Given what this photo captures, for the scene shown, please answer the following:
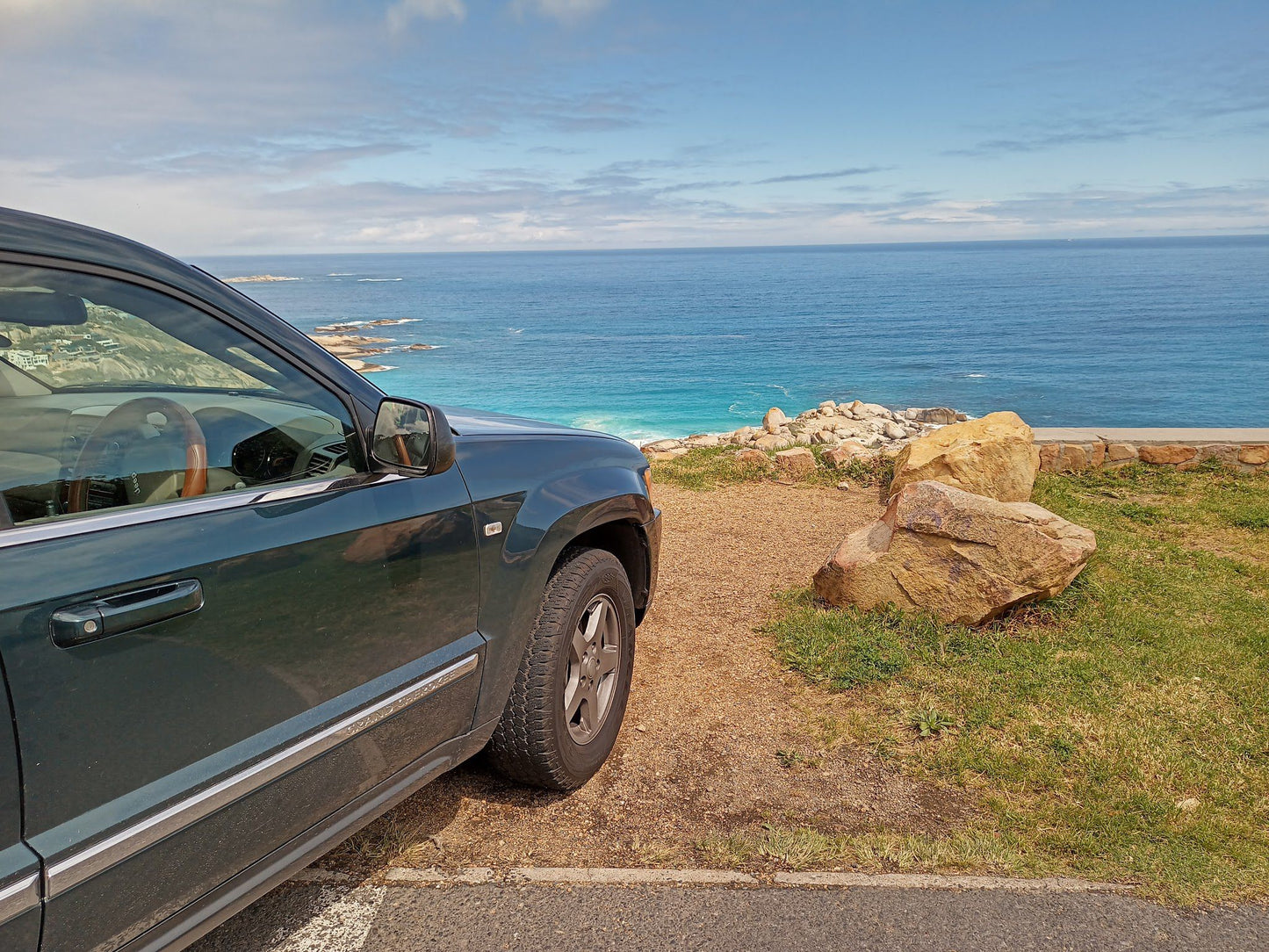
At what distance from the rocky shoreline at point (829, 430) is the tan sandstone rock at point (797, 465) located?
623 mm

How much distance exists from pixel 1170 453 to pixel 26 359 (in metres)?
9.62

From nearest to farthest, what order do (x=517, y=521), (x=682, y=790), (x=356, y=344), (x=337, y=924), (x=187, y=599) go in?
(x=187, y=599)
(x=337, y=924)
(x=517, y=521)
(x=682, y=790)
(x=356, y=344)

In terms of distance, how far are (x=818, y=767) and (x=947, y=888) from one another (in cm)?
83

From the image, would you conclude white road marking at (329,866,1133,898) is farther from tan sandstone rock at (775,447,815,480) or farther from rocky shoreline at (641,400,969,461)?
rocky shoreline at (641,400,969,461)

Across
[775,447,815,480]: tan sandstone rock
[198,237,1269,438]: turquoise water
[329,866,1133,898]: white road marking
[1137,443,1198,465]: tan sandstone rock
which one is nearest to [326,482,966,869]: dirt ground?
[329,866,1133,898]: white road marking

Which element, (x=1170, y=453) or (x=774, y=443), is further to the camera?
(x=774, y=443)

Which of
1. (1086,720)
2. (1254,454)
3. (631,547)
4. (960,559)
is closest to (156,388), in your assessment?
(631,547)

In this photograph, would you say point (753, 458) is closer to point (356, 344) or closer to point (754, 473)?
point (754, 473)

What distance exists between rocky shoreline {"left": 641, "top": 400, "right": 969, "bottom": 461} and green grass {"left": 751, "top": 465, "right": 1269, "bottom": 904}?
16.1 feet

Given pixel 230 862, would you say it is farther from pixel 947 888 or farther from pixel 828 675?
pixel 828 675

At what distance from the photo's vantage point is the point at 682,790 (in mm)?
3463

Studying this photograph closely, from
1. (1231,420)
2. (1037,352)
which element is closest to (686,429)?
(1231,420)

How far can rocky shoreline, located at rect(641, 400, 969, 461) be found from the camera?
43.7 feet

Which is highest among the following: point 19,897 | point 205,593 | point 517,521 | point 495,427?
point 495,427
